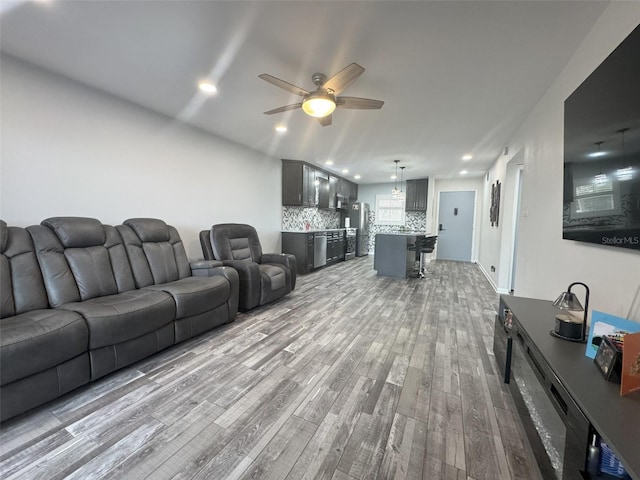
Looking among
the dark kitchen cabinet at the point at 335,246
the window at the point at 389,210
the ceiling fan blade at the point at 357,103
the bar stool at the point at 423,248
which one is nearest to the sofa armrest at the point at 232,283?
the ceiling fan blade at the point at 357,103

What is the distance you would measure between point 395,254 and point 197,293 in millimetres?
3910

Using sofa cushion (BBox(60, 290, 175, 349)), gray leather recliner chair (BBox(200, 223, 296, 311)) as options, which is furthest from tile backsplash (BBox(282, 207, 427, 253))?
sofa cushion (BBox(60, 290, 175, 349))

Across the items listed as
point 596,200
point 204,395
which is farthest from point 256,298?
point 596,200

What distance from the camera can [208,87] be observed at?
99.8 inches

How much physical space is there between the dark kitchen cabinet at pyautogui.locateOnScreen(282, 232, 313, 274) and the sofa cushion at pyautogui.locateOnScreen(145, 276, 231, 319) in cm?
268

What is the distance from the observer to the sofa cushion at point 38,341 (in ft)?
4.53

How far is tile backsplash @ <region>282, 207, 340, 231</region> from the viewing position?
5848 mm

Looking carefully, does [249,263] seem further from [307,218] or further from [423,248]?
[423,248]

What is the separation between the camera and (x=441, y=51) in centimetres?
192

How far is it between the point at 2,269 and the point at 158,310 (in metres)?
1.05

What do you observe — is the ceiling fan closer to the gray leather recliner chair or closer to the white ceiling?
the white ceiling

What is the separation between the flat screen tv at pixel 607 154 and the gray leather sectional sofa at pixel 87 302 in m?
2.89

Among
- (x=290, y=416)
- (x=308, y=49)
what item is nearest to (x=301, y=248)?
(x=308, y=49)

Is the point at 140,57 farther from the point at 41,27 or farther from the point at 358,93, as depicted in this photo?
the point at 358,93
